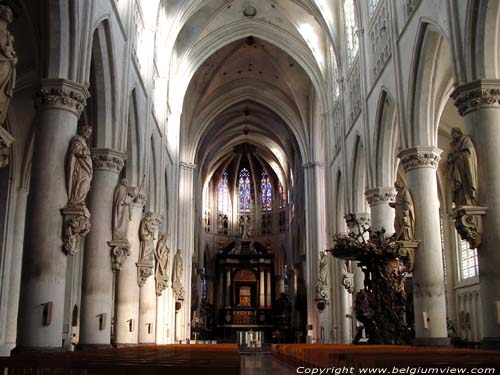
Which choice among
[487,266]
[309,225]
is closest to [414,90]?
[487,266]

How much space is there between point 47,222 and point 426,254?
9.10 meters

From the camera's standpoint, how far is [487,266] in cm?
1059

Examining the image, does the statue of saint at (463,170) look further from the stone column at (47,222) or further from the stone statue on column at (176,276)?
the stone statue on column at (176,276)

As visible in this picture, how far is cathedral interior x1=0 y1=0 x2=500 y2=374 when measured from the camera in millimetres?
10984

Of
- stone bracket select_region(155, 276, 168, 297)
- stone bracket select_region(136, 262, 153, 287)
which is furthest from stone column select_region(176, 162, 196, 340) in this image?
stone bracket select_region(136, 262, 153, 287)

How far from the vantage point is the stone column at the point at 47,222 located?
10.5 metres

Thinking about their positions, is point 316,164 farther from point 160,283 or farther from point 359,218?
point 160,283

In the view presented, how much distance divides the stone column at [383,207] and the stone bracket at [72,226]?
10957 mm

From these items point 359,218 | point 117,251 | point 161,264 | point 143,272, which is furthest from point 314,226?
point 117,251

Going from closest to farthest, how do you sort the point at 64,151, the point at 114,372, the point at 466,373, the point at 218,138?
1. the point at 466,373
2. the point at 114,372
3. the point at 64,151
4. the point at 218,138

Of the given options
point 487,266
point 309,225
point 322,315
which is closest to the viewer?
point 487,266

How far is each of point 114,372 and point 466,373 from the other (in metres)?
3.26

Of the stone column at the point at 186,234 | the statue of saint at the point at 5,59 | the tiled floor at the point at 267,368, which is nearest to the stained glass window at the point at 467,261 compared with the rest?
the tiled floor at the point at 267,368

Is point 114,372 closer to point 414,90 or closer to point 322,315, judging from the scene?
Result: point 414,90
